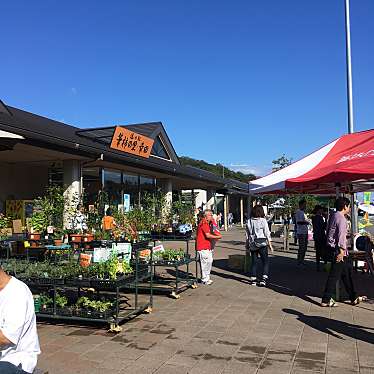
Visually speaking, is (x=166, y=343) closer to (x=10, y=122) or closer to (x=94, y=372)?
(x=94, y=372)

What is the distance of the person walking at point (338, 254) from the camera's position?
687cm

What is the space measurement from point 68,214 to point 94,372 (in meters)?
7.41

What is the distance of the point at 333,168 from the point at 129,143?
8918mm

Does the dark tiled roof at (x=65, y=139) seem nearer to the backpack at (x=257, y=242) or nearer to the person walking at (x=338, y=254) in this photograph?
the backpack at (x=257, y=242)

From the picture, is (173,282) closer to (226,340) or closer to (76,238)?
(76,238)

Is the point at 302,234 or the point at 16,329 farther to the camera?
the point at 302,234

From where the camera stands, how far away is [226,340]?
5.31 metres

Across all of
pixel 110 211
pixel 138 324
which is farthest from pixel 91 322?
pixel 110 211

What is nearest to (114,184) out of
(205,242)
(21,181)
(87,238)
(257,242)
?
(21,181)

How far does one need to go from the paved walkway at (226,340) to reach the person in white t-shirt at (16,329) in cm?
178

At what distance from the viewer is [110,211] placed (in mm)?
10828

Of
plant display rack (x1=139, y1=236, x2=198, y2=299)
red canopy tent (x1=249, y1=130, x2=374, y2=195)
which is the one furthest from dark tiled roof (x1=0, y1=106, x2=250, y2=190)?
red canopy tent (x1=249, y1=130, x2=374, y2=195)

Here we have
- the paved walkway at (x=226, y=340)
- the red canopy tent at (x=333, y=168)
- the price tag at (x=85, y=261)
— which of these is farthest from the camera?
the red canopy tent at (x=333, y=168)

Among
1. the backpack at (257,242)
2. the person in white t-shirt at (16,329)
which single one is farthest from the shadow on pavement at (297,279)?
the person in white t-shirt at (16,329)
